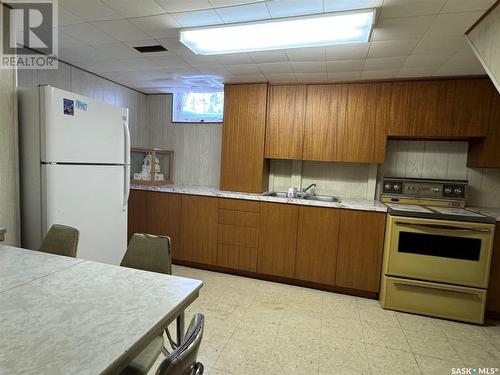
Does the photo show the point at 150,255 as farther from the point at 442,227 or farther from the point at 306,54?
the point at 442,227

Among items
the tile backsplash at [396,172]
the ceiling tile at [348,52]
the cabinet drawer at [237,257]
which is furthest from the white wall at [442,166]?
the cabinet drawer at [237,257]

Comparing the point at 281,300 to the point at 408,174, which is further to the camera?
the point at 408,174

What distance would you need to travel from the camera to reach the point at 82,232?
7.23ft

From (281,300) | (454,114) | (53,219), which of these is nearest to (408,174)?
(454,114)

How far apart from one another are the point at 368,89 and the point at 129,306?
10.1 ft

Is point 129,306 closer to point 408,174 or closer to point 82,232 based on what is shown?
point 82,232

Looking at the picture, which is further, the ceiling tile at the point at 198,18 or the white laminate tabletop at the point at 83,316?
the ceiling tile at the point at 198,18

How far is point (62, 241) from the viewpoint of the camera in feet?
5.52

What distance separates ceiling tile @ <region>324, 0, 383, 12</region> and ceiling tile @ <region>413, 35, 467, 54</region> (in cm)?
69

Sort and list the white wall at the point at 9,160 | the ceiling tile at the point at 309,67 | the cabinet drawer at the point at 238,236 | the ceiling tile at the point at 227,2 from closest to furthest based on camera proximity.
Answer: the ceiling tile at the point at 227,2 < the white wall at the point at 9,160 < the ceiling tile at the point at 309,67 < the cabinet drawer at the point at 238,236

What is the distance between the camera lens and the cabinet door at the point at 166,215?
11.2 feet

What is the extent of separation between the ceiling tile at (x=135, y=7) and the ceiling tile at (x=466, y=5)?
1.79m

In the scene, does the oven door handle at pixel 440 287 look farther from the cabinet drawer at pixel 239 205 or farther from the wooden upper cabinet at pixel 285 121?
the wooden upper cabinet at pixel 285 121

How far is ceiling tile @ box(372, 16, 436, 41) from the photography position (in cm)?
186
